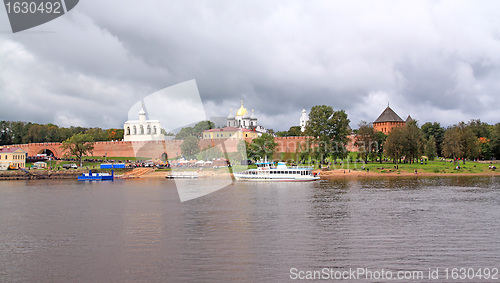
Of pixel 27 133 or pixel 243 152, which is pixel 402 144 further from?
pixel 27 133

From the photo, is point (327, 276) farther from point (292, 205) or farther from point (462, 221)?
point (292, 205)

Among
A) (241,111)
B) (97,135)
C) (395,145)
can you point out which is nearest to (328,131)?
(395,145)

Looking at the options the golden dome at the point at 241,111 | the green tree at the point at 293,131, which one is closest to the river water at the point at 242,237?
the green tree at the point at 293,131

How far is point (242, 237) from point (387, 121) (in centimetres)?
8330

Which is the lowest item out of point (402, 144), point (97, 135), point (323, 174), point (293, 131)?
point (323, 174)

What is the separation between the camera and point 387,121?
9725 cm

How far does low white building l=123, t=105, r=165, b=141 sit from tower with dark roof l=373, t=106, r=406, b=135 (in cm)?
4891

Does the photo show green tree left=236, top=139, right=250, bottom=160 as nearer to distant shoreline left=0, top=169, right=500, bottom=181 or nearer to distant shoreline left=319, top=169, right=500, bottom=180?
distant shoreline left=0, top=169, right=500, bottom=181

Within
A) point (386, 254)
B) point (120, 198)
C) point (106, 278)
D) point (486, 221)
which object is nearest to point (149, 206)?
point (120, 198)

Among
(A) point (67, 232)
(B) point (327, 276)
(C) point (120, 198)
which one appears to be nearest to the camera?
(B) point (327, 276)

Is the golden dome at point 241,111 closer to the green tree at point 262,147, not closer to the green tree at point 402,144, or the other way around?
the green tree at point 262,147

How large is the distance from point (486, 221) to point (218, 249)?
14.2 metres

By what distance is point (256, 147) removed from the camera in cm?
7106

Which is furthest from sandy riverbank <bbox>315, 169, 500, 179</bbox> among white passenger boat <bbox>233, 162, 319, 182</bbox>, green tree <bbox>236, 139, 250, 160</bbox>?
green tree <bbox>236, 139, 250, 160</bbox>
